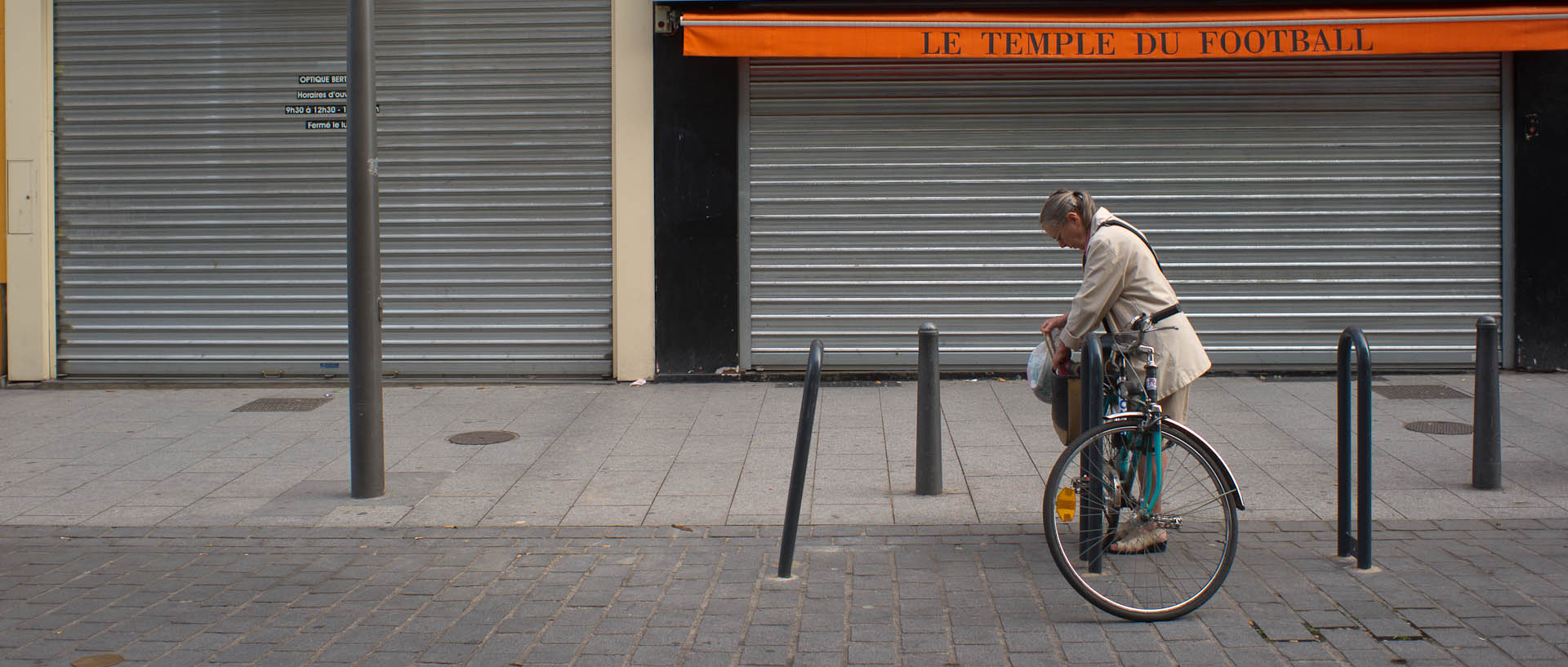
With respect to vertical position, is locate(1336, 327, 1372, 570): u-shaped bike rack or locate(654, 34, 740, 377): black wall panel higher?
locate(654, 34, 740, 377): black wall panel

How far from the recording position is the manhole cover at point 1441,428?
27.5ft

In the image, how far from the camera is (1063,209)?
18.2 feet

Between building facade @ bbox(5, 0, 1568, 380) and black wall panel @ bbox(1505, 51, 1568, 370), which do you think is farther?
building facade @ bbox(5, 0, 1568, 380)

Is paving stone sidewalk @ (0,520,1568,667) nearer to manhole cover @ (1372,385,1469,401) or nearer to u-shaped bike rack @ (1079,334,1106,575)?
u-shaped bike rack @ (1079,334,1106,575)

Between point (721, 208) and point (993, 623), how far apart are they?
6819 mm

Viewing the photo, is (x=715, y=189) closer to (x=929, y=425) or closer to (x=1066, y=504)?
(x=929, y=425)

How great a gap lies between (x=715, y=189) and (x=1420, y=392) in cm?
576

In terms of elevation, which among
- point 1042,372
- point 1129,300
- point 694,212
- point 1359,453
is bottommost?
point 1359,453

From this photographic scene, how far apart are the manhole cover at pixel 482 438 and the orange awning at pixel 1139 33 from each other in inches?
135

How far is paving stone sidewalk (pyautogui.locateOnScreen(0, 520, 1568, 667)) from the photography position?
4.38 meters

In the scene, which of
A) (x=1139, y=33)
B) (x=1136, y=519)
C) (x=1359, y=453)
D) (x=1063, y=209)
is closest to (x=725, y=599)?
(x=1136, y=519)

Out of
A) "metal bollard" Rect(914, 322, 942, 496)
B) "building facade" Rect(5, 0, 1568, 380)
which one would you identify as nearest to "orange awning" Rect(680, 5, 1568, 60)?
"building facade" Rect(5, 0, 1568, 380)

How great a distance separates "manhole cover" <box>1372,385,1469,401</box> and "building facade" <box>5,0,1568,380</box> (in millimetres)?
842

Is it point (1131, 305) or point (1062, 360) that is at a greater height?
point (1131, 305)
